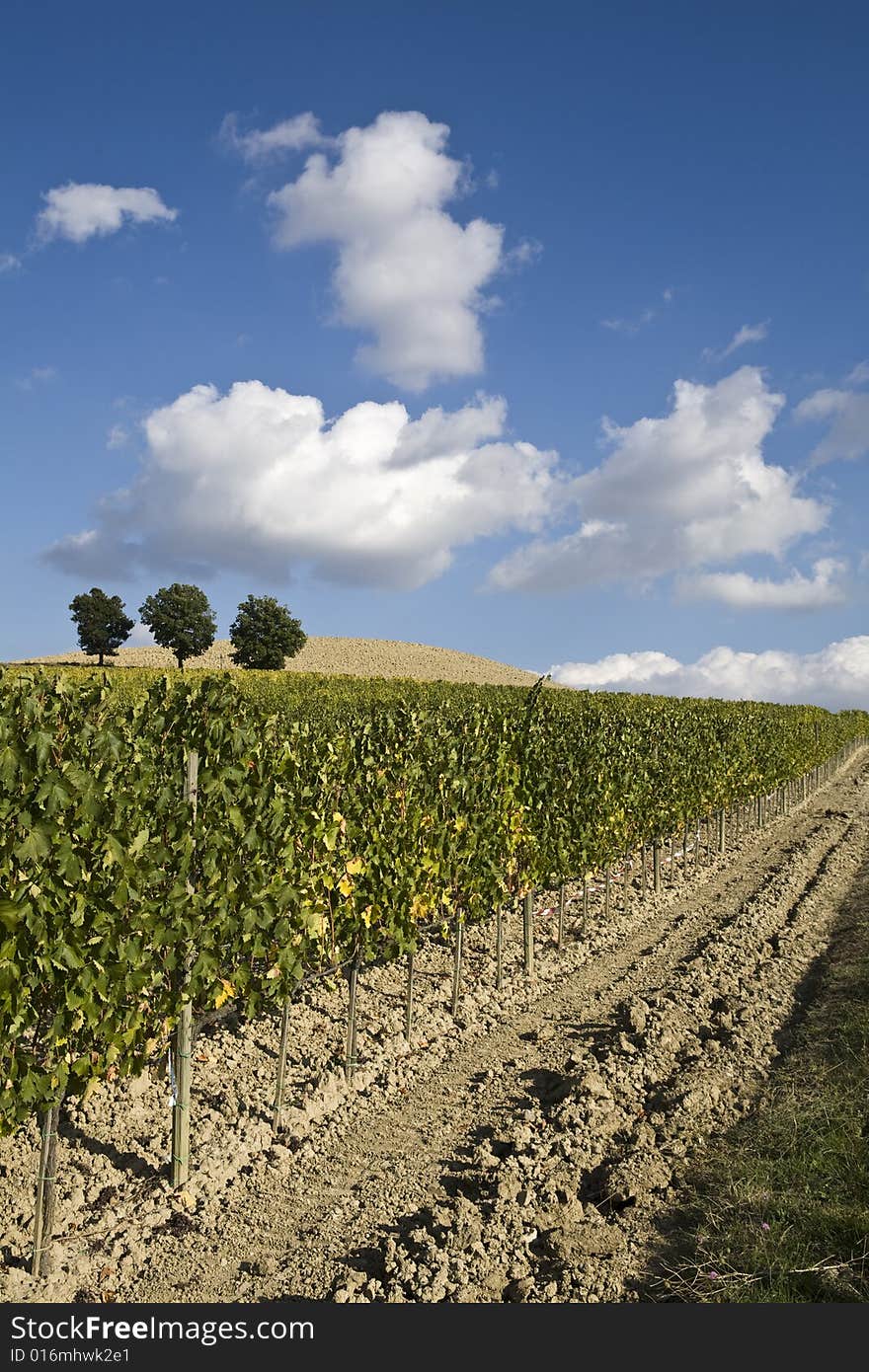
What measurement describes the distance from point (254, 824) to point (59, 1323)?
3.08 metres

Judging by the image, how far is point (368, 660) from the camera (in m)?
98.6

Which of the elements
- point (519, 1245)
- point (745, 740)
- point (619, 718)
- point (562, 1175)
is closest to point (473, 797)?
point (562, 1175)

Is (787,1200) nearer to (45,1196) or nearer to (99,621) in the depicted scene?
(45,1196)

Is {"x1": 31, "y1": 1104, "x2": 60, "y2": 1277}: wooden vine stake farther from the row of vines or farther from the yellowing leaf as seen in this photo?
the yellowing leaf

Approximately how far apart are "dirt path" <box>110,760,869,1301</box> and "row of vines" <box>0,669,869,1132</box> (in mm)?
1209

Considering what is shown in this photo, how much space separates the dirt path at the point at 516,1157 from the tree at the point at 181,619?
3245 inches

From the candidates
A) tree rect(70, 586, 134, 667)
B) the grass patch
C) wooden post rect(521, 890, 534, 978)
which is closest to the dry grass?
tree rect(70, 586, 134, 667)

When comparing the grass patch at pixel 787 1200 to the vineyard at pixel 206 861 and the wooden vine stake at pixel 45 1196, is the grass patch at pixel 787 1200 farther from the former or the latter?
the wooden vine stake at pixel 45 1196

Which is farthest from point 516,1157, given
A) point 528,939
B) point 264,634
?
point 264,634

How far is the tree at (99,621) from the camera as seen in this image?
93938mm

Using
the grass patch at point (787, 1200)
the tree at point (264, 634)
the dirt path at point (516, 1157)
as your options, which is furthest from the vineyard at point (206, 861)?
the tree at point (264, 634)

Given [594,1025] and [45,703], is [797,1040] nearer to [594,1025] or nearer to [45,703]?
[594,1025]

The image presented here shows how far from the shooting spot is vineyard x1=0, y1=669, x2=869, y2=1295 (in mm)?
4996

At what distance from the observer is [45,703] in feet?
17.5
